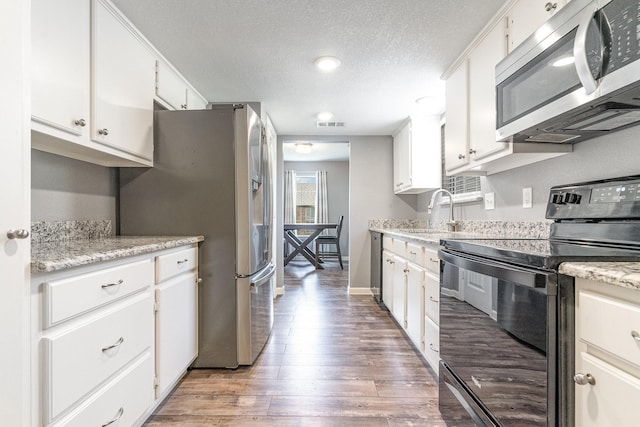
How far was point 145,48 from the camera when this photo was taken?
1981mm

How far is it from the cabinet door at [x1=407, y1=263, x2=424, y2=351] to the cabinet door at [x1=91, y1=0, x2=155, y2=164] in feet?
6.38

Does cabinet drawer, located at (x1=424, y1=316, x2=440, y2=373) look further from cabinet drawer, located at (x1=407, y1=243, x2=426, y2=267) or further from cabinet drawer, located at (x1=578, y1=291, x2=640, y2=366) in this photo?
cabinet drawer, located at (x1=578, y1=291, x2=640, y2=366)

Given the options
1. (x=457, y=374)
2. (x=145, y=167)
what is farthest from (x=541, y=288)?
(x=145, y=167)

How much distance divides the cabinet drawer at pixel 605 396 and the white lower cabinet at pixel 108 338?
144 centimetres

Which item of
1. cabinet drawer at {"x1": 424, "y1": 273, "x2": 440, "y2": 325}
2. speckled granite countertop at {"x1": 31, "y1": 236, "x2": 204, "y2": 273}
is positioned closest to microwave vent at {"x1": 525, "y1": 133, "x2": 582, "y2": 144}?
cabinet drawer at {"x1": 424, "y1": 273, "x2": 440, "y2": 325}

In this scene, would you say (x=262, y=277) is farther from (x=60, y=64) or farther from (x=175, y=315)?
A: (x=60, y=64)

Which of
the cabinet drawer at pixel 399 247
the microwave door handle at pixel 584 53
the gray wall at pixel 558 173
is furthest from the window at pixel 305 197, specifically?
the microwave door handle at pixel 584 53

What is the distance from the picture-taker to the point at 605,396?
73 cm

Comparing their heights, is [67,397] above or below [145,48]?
below

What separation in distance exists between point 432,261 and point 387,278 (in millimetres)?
1346

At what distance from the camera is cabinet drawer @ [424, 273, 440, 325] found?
1876mm

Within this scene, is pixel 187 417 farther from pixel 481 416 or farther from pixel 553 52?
pixel 553 52

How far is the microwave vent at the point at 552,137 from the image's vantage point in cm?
143

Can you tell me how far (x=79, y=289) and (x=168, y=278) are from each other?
641mm
